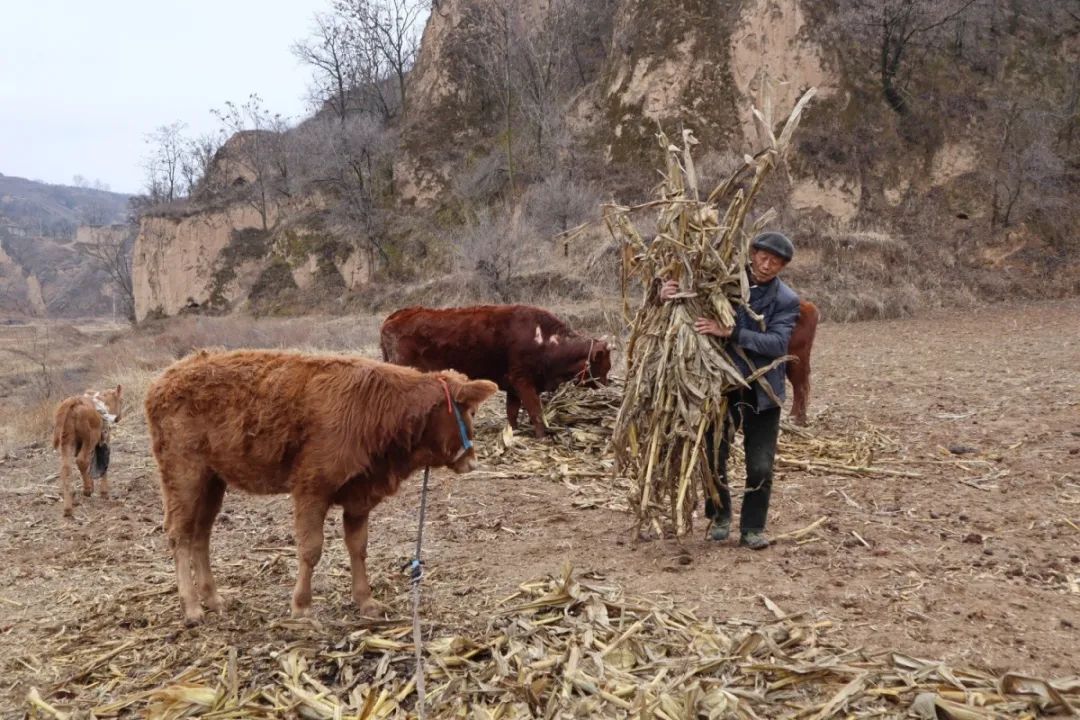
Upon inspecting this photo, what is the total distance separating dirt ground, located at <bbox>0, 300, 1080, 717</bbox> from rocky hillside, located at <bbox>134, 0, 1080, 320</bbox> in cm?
1622

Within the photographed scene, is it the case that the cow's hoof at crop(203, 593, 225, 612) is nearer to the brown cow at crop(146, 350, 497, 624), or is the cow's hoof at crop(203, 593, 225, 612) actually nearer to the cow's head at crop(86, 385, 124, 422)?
Result: the brown cow at crop(146, 350, 497, 624)

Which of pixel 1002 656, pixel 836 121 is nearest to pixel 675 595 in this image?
pixel 1002 656

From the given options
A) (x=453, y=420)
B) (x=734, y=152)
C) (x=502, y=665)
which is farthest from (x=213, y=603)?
(x=734, y=152)

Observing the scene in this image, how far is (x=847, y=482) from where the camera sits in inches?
295

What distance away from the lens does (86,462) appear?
8602 mm

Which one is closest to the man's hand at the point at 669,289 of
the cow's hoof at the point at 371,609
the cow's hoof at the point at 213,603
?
the cow's hoof at the point at 371,609

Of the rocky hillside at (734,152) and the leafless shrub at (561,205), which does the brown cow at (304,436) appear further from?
the leafless shrub at (561,205)

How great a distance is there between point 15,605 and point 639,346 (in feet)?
16.2

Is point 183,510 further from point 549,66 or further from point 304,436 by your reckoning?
point 549,66

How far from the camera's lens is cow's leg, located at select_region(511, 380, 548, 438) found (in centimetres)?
990

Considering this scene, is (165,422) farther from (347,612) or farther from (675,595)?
(675,595)

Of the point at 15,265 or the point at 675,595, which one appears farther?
the point at 15,265

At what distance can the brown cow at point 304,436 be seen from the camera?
16.0ft

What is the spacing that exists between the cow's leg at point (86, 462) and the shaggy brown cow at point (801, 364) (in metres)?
8.04
